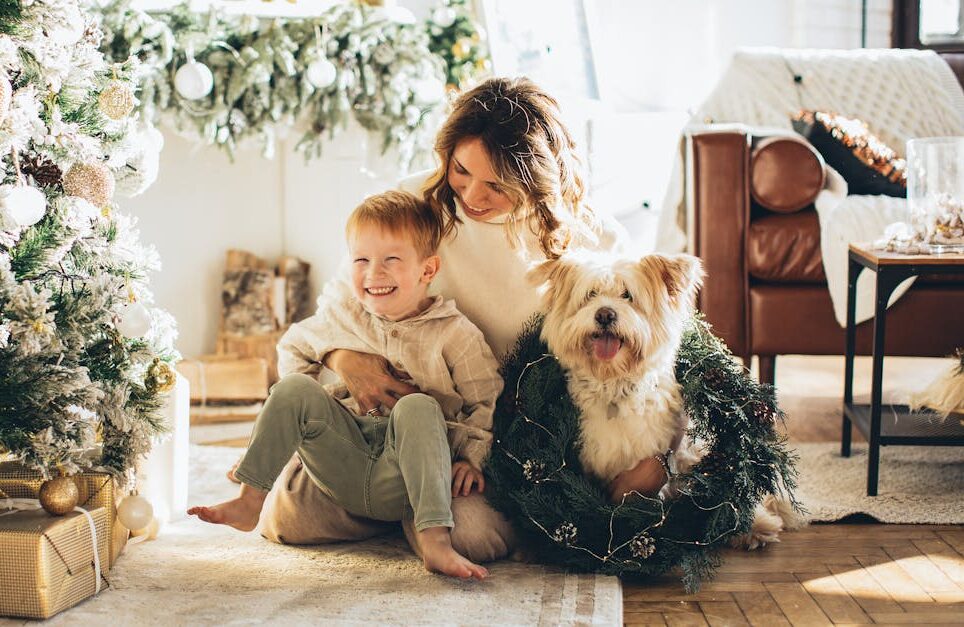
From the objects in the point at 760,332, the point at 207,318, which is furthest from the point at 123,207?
the point at 760,332

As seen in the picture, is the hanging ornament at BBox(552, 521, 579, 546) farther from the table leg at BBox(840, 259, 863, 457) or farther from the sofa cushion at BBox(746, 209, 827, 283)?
the sofa cushion at BBox(746, 209, 827, 283)

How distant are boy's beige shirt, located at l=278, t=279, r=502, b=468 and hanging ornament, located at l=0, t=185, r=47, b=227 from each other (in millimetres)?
693

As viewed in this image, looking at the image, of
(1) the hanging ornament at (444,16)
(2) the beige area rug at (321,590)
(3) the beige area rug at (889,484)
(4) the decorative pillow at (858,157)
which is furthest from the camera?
(1) the hanging ornament at (444,16)

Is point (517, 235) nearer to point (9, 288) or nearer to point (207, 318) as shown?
point (9, 288)

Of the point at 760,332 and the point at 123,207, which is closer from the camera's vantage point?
the point at 760,332

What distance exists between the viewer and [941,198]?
2559 mm

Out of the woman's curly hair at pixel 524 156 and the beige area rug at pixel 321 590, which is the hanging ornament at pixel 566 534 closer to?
the beige area rug at pixel 321 590

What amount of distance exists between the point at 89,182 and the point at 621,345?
100 cm

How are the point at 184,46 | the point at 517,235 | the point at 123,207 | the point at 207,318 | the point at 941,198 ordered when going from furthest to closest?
1. the point at 207,318
2. the point at 123,207
3. the point at 184,46
4. the point at 941,198
5. the point at 517,235

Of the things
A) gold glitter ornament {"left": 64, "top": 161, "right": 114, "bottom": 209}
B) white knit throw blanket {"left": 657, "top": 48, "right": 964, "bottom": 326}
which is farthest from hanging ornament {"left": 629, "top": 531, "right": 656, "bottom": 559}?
white knit throw blanket {"left": 657, "top": 48, "right": 964, "bottom": 326}

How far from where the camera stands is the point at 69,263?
1890mm

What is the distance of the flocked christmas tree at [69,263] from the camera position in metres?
1.75

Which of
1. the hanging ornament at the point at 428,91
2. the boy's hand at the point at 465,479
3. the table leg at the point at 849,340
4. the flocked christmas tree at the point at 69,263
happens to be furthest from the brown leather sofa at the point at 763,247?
the flocked christmas tree at the point at 69,263

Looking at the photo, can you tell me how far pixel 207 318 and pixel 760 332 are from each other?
1946 mm
